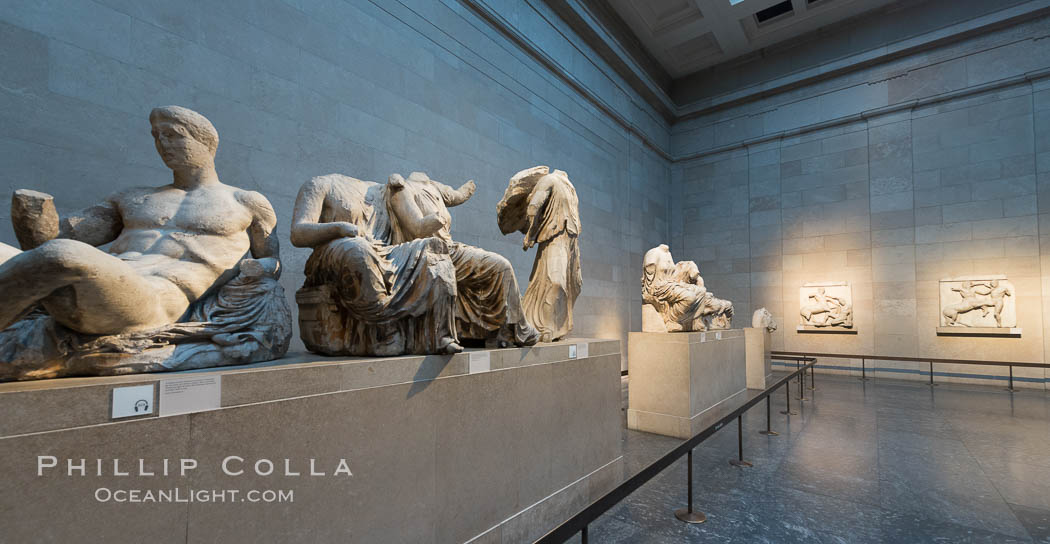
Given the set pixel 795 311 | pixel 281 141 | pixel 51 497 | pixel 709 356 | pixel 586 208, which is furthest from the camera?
pixel 795 311

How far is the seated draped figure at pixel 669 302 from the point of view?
5863 millimetres

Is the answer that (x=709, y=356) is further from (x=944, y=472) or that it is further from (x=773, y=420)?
(x=944, y=472)

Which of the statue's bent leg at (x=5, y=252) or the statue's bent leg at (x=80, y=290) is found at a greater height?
the statue's bent leg at (x=5, y=252)

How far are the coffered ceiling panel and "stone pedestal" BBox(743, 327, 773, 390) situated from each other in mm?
7561

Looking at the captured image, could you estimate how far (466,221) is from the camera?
645cm

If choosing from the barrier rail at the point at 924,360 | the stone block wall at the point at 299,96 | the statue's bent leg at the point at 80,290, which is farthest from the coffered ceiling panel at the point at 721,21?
the statue's bent leg at the point at 80,290

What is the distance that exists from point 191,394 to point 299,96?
160 inches

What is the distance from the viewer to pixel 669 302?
5949 millimetres

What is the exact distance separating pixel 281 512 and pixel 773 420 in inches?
248

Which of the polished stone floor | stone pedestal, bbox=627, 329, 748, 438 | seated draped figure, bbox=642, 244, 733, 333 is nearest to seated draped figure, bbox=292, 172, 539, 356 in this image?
the polished stone floor

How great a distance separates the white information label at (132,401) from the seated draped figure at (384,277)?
0.89 metres

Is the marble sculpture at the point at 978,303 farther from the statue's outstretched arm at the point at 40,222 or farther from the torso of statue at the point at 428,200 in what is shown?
the statue's outstretched arm at the point at 40,222

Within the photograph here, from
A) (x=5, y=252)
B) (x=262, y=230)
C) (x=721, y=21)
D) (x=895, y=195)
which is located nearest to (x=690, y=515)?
(x=262, y=230)

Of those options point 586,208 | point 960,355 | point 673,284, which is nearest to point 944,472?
point 673,284
